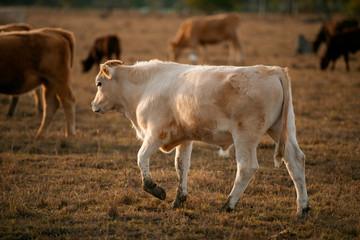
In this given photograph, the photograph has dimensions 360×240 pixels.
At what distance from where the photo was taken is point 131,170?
695cm

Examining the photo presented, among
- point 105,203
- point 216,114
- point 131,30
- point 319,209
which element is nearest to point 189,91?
point 216,114

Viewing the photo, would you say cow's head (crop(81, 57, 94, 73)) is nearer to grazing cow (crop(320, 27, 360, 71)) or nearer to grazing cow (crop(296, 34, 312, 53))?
grazing cow (crop(320, 27, 360, 71))

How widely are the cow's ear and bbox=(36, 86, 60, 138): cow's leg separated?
120 inches

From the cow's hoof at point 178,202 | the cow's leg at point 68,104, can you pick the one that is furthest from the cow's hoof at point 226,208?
the cow's leg at point 68,104

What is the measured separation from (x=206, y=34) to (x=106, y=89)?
16.2 metres

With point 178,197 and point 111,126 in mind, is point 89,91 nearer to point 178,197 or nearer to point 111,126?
point 111,126

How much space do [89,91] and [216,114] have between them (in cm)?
939

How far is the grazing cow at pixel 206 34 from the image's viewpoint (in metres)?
21.2

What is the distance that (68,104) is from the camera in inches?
349

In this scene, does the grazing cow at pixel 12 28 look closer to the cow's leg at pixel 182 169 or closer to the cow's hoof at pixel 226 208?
the cow's leg at pixel 182 169

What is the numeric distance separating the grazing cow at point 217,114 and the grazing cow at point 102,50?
12.1 metres

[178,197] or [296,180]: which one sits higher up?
[296,180]

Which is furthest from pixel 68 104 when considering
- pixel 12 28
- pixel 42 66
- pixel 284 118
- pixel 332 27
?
pixel 332 27

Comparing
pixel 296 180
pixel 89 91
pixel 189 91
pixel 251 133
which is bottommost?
pixel 89 91
